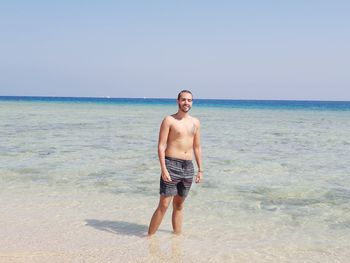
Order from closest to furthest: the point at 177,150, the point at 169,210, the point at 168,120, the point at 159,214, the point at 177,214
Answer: the point at 168,120
the point at 177,150
the point at 159,214
the point at 177,214
the point at 169,210

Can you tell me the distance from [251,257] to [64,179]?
5507mm

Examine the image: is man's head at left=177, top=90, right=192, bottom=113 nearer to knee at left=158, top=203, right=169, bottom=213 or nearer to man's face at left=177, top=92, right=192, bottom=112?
man's face at left=177, top=92, right=192, bottom=112

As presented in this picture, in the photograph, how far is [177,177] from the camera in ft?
18.7

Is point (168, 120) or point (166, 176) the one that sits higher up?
point (168, 120)

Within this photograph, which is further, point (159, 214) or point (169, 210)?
point (169, 210)

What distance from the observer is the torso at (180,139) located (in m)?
5.68

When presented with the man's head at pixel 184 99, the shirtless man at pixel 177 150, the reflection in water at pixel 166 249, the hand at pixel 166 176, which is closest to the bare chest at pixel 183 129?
the shirtless man at pixel 177 150

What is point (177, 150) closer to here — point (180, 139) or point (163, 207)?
point (180, 139)

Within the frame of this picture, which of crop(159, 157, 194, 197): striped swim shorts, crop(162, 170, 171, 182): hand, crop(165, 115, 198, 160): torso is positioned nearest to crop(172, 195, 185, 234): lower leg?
crop(159, 157, 194, 197): striped swim shorts

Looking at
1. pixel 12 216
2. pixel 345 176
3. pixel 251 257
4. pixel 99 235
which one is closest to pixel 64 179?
pixel 12 216

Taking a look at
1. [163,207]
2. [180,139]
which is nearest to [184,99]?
[180,139]

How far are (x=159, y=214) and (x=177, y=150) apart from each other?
91 centimetres

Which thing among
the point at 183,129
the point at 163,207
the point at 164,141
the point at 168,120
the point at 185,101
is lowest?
the point at 163,207

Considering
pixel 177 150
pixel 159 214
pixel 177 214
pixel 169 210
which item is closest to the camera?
pixel 177 150
